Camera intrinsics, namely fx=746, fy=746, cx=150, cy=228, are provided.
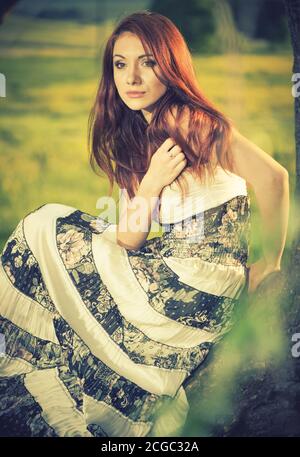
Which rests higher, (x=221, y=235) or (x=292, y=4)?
(x=292, y=4)

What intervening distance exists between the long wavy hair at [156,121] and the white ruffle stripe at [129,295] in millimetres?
329

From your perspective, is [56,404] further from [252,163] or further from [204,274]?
[252,163]

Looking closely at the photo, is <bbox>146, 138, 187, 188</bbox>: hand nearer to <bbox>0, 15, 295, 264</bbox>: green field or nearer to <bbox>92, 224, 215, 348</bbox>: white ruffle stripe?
<bbox>0, 15, 295, 264</bbox>: green field

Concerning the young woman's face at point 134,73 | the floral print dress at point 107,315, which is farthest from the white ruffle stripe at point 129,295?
the young woman's face at point 134,73

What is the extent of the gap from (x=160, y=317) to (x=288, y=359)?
0.72 meters

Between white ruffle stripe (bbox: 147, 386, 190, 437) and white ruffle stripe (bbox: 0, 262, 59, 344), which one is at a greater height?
white ruffle stripe (bbox: 0, 262, 59, 344)

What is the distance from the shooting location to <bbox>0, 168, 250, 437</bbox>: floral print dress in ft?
12.4

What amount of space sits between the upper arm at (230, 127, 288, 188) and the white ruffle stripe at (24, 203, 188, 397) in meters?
0.85

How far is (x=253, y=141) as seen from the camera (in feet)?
12.7

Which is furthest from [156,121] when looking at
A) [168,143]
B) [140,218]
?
[140,218]

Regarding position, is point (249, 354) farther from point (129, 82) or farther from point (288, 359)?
point (129, 82)

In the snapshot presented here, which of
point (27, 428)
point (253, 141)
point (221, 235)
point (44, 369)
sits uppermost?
point (253, 141)

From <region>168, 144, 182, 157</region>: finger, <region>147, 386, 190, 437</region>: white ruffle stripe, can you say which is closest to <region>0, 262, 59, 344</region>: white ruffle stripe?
<region>147, 386, 190, 437</region>: white ruffle stripe

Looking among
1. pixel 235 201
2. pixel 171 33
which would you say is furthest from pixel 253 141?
pixel 171 33
